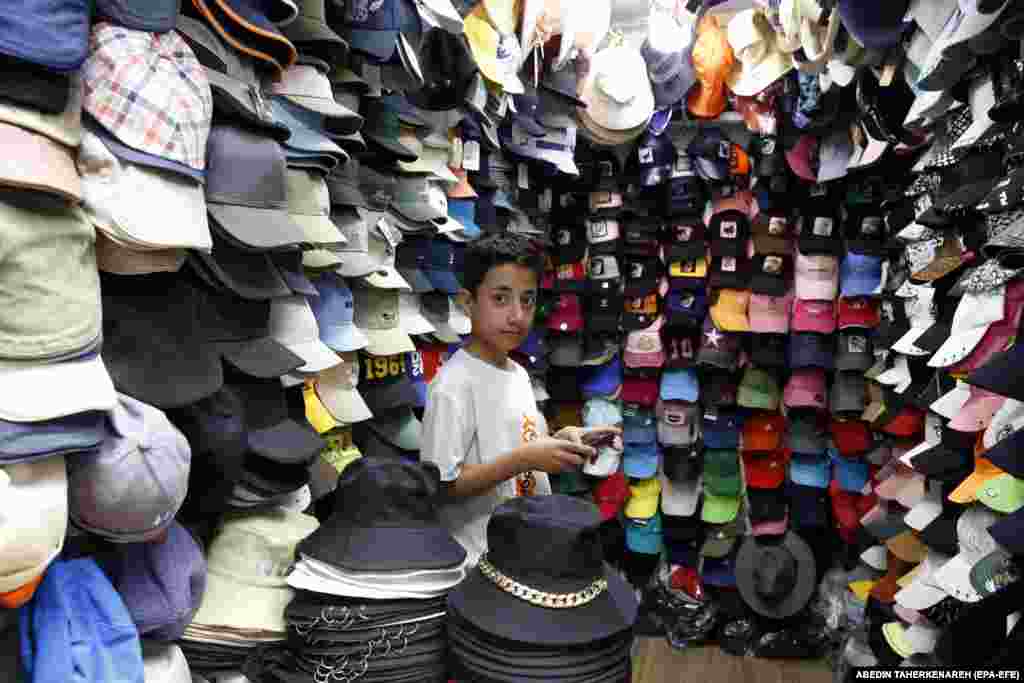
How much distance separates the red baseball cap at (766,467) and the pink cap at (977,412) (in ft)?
6.85

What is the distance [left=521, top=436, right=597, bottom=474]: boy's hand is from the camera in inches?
59.2

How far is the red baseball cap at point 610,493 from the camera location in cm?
381

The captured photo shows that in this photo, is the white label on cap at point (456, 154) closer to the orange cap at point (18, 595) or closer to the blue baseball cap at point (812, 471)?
the orange cap at point (18, 595)

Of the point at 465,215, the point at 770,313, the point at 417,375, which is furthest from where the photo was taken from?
the point at 770,313

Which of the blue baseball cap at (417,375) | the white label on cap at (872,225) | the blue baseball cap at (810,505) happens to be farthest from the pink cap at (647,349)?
the blue baseball cap at (417,375)

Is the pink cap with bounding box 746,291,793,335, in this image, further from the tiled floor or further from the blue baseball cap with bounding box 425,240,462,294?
the blue baseball cap with bounding box 425,240,462,294

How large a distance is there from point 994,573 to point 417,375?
1463 mm

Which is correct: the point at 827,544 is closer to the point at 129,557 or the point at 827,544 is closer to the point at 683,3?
the point at 683,3

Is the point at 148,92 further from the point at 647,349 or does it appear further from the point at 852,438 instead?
the point at 852,438

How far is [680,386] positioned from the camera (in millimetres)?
3746

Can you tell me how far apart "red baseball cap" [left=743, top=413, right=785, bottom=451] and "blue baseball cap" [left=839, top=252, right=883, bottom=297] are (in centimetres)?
77

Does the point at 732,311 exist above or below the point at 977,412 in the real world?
above

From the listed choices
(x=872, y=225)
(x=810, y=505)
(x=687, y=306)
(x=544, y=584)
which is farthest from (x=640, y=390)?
(x=544, y=584)

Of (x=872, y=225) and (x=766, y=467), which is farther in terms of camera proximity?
(x=766, y=467)
